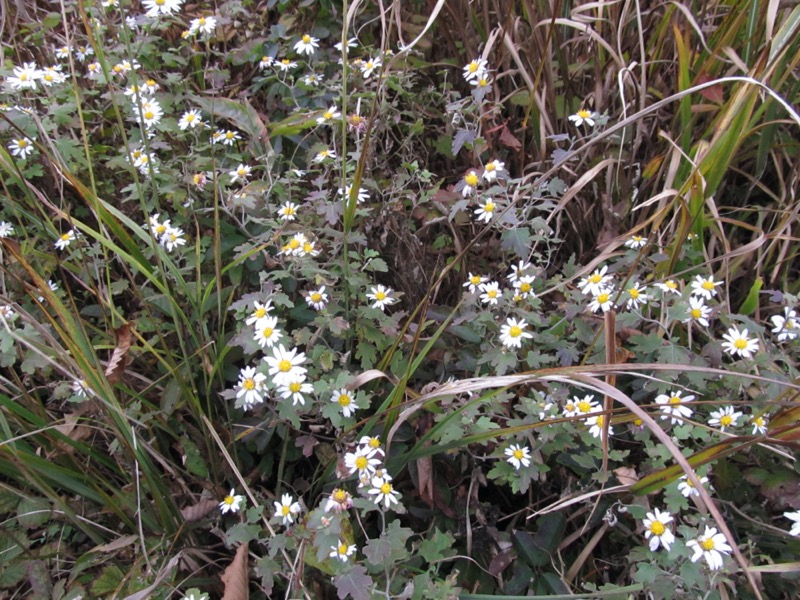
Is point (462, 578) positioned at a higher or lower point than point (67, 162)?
lower

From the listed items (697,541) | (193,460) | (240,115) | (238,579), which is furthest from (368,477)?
(240,115)

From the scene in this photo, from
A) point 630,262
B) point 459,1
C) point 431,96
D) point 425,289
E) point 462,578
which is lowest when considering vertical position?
point 462,578

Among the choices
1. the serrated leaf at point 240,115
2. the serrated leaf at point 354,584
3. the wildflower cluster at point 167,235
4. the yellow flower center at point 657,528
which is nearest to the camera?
the serrated leaf at point 354,584

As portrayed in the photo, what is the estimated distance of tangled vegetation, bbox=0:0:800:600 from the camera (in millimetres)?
1384

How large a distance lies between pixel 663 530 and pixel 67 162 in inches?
73.8

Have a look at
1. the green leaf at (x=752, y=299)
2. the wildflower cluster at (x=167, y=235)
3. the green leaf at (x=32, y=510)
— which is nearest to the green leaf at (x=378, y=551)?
the green leaf at (x=32, y=510)

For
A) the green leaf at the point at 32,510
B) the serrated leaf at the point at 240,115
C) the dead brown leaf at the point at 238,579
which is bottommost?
the dead brown leaf at the point at 238,579

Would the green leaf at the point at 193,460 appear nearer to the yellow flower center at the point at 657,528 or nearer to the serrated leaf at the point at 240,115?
the serrated leaf at the point at 240,115

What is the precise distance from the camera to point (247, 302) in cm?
151

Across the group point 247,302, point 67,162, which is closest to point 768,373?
point 247,302

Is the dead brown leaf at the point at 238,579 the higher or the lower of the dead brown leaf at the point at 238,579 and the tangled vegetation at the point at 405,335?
the lower

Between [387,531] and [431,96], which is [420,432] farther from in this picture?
[431,96]

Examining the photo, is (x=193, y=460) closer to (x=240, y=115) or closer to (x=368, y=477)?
(x=368, y=477)

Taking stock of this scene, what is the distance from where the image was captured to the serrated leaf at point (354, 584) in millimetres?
1195
